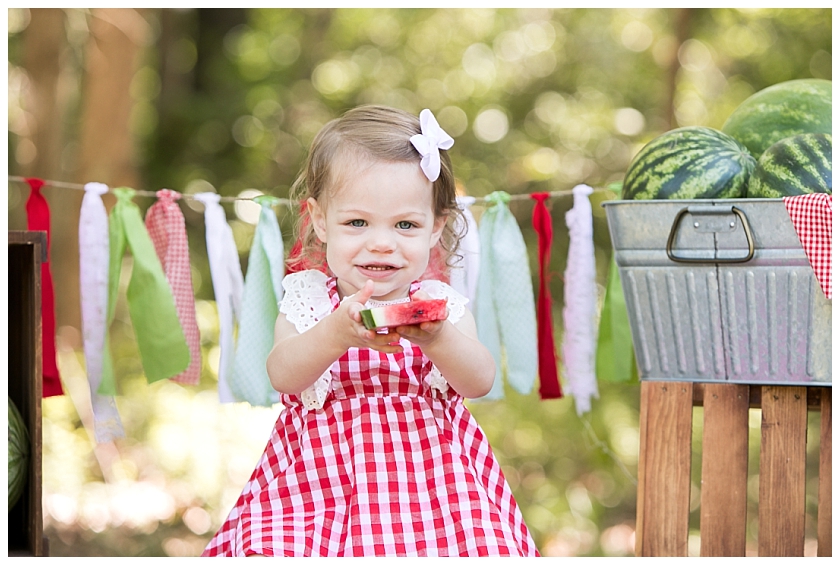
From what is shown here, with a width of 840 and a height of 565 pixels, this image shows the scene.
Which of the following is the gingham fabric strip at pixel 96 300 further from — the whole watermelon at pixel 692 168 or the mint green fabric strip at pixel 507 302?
the whole watermelon at pixel 692 168

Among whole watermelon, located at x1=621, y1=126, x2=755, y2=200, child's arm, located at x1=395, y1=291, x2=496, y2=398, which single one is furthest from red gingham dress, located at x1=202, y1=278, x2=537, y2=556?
whole watermelon, located at x1=621, y1=126, x2=755, y2=200

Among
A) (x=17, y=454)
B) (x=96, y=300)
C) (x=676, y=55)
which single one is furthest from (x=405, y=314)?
(x=676, y=55)

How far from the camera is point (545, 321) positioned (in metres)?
3.01

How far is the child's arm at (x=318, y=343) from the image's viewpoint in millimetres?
1778

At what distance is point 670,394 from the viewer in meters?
2.26

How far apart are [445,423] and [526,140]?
626 centimetres

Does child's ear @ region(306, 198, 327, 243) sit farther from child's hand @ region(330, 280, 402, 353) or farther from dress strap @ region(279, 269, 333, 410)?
child's hand @ region(330, 280, 402, 353)

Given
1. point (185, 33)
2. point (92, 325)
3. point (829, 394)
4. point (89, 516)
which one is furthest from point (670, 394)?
point (185, 33)

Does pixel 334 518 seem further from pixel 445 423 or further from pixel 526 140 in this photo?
pixel 526 140

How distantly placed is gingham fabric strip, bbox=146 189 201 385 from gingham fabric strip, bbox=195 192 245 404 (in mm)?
85

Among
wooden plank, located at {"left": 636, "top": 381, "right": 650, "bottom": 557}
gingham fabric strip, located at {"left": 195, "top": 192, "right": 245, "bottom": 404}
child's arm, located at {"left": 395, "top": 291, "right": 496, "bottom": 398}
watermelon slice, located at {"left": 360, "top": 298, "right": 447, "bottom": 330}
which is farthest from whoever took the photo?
gingham fabric strip, located at {"left": 195, "top": 192, "right": 245, "bottom": 404}

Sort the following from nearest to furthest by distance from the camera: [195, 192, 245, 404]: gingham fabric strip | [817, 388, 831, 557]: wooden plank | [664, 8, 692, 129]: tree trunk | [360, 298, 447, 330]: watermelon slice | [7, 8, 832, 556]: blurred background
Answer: [360, 298, 447, 330]: watermelon slice → [817, 388, 831, 557]: wooden plank → [195, 192, 245, 404]: gingham fabric strip → [7, 8, 832, 556]: blurred background → [664, 8, 692, 129]: tree trunk

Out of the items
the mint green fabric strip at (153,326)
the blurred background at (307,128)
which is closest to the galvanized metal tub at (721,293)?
the mint green fabric strip at (153,326)

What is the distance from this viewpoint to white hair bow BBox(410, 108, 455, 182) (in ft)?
6.68
